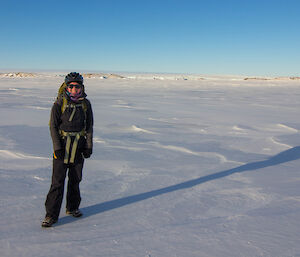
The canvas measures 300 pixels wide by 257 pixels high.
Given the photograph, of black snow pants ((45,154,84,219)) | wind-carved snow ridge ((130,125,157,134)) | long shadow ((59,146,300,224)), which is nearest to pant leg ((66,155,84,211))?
black snow pants ((45,154,84,219))

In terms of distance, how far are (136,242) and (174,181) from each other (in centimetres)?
157

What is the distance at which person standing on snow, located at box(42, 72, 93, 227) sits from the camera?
2748 mm

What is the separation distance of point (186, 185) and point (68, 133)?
5.81ft

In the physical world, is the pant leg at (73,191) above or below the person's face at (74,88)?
below

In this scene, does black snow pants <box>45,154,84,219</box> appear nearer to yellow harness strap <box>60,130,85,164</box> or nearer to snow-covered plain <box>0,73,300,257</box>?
yellow harness strap <box>60,130,85,164</box>

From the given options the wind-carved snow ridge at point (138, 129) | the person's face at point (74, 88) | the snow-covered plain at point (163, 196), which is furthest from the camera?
the wind-carved snow ridge at point (138, 129)

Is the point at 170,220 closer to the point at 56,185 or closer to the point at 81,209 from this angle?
the point at 81,209

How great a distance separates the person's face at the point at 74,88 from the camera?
2.72 metres

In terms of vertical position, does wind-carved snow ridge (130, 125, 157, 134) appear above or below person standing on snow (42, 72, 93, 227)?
below

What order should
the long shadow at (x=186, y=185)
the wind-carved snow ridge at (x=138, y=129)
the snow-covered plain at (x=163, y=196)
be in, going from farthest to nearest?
1. the wind-carved snow ridge at (x=138, y=129)
2. the long shadow at (x=186, y=185)
3. the snow-covered plain at (x=163, y=196)

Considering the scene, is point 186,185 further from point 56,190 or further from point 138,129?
point 138,129

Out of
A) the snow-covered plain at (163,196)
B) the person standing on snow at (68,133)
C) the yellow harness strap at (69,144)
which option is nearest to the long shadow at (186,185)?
the snow-covered plain at (163,196)

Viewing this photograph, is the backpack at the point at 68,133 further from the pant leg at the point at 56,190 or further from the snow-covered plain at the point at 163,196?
the snow-covered plain at the point at 163,196

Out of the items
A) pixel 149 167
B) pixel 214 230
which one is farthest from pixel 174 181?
pixel 214 230
